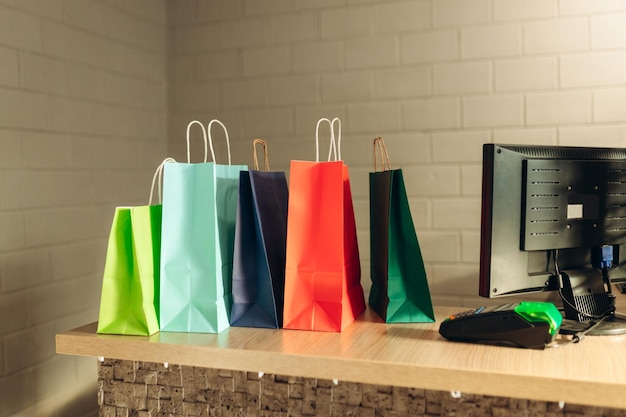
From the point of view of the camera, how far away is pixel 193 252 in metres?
1.48

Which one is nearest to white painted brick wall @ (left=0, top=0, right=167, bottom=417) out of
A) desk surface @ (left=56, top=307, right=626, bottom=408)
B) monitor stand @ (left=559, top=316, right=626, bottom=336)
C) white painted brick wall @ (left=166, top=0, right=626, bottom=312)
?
white painted brick wall @ (left=166, top=0, right=626, bottom=312)

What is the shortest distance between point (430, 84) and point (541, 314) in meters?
1.32

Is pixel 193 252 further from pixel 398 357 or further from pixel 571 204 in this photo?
pixel 571 204

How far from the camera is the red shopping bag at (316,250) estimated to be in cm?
144

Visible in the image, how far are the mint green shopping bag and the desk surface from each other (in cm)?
5

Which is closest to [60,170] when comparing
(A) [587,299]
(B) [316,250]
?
(B) [316,250]

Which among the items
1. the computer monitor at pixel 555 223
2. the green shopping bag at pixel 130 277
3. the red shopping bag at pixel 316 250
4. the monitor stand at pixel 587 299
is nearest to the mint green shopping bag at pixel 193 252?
→ the green shopping bag at pixel 130 277

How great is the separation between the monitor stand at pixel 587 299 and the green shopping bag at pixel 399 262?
0.34m

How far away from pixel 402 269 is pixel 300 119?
1209 millimetres

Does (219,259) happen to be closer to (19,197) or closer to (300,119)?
(19,197)

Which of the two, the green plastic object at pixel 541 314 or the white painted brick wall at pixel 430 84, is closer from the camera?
the green plastic object at pixel 541 314

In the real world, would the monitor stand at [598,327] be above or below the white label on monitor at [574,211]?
below

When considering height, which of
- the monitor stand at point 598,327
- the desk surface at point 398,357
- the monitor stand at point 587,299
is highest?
the monitor stand at point 587,299

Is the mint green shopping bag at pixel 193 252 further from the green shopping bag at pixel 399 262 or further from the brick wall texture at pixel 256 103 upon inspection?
the brick wall texture at pixel 256 103
